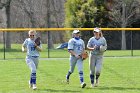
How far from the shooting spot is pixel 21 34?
44.1 meters

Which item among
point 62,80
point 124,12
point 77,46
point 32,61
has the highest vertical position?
point 124,12

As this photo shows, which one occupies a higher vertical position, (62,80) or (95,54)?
(95,54)

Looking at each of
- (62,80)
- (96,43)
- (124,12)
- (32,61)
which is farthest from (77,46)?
(124,12)

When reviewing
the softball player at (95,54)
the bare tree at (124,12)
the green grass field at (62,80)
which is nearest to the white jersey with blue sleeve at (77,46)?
the softball player at (95,54)

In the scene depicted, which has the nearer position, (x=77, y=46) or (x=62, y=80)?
(x=77, y=46)

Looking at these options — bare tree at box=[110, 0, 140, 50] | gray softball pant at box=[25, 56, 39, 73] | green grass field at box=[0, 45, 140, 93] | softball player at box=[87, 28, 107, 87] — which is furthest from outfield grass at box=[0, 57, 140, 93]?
bare tree at box=[110, 0, 140, 50]

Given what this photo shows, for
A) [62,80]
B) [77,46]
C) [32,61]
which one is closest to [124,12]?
[62,80]

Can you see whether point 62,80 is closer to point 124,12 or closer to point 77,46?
point 77,46

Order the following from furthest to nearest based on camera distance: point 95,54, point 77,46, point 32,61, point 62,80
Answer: point 62,80
point 95,54
point 77,46
point 32,61

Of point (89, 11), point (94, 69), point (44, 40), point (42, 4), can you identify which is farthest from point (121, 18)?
point (94, 69)

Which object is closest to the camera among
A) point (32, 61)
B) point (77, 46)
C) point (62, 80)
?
point (32, 61)

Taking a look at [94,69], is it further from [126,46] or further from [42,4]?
[42,4]

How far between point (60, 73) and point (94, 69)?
13.9 ft

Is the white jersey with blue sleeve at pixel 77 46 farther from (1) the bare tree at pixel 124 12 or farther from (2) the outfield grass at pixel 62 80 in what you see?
(1) the bare tree at pixel 124 12
